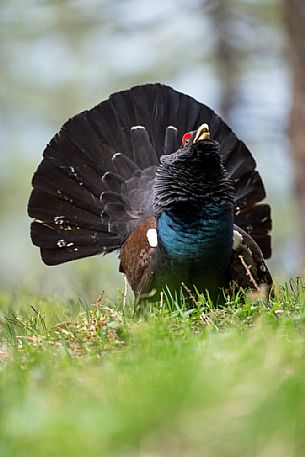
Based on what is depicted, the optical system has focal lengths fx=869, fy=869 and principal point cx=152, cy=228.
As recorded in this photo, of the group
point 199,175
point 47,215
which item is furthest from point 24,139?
point 199,175

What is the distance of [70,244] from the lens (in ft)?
22.7

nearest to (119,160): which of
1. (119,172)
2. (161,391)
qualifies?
(119,172)

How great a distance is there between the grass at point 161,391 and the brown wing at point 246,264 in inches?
54.2

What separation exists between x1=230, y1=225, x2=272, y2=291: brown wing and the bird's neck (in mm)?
142

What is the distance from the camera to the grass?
2650mm

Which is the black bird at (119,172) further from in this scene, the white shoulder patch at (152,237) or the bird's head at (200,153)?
the bird's head at (200,153)

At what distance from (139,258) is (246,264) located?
0.74m

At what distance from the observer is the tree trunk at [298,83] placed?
998 cm

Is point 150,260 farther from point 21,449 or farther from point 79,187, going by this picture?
point 21,449

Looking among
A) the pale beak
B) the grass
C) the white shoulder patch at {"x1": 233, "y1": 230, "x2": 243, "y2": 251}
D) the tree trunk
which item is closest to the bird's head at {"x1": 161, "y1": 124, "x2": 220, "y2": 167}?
the pale beak

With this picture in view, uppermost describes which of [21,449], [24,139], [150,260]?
[24,139]

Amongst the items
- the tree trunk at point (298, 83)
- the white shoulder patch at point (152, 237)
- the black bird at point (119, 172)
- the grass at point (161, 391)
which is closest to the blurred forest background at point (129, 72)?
the tree trunk at point (298, 83)

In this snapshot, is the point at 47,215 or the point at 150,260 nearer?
the point at 150,260

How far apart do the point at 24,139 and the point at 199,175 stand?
14.9 m
